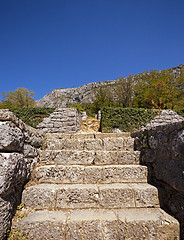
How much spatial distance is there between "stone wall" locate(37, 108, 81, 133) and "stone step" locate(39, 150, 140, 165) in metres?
6.23

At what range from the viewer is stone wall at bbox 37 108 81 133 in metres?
8.68

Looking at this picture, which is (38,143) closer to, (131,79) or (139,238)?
(139,238)

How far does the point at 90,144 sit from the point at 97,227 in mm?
1484

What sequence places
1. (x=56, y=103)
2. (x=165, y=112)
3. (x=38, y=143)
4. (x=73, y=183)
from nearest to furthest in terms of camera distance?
(x=73, y=183) → (x=38, y=143) → (x=165, y=112) → (x=56, y=103)

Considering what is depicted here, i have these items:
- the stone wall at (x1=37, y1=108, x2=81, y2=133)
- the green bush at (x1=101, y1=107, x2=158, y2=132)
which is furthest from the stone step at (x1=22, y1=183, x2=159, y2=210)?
the stone wall at (x1=37, y1=108, x2=81, y2=133)

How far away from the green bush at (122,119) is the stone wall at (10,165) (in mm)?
6378

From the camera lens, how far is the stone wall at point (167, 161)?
160cm

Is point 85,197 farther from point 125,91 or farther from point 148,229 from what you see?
point 125,91

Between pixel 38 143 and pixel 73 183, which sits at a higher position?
pixel 38 143

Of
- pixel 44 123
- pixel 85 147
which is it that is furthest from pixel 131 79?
pixel 85 147

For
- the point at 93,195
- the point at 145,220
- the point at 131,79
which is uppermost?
the point at 131,79

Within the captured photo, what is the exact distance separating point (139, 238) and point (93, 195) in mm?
689

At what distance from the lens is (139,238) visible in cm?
147

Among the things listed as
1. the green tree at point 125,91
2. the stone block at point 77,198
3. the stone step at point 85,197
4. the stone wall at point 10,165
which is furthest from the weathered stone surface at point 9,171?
the green tree at point 125,91
